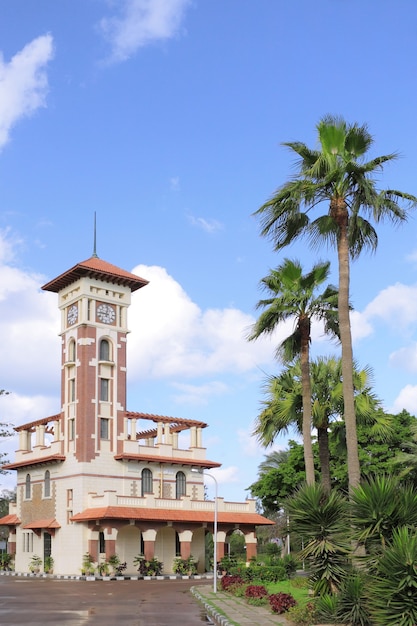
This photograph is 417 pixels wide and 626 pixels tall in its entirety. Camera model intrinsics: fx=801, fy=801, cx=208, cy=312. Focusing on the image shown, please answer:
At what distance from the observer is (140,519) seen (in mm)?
47719

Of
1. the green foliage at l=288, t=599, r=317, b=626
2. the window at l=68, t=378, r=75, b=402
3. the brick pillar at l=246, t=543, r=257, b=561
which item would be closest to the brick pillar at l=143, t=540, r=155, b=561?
the brick pillar at l=246, t=543, r=257, b=561

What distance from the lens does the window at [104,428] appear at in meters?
52.8

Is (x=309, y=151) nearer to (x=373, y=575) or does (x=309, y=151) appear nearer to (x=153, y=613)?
(x=373, y=575)

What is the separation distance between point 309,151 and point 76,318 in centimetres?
3278

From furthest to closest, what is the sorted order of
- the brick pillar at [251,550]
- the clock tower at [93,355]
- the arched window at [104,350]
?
the arched window at [104,350] < the brick pillar at [251,550] < the clock tower at [93,355]

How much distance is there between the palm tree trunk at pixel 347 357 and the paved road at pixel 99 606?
228 inches

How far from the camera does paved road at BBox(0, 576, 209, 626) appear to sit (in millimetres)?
21500

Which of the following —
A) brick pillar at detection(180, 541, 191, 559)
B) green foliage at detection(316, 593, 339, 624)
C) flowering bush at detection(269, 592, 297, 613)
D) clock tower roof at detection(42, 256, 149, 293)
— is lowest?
brick pillar at detection(180, 541, 191, 559)

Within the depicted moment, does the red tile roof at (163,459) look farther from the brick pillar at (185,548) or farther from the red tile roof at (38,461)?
the brick pillar at (185,548)

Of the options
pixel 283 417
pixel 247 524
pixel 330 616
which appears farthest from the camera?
pixel 247 524

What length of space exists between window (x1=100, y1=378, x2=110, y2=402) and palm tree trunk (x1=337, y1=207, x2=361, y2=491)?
3282 centimetres

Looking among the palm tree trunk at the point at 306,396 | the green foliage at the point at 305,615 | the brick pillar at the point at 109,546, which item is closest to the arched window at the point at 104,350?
the brick pillar at the point at 109,546

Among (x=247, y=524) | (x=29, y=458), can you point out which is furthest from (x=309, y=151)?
(x=29, y=458)

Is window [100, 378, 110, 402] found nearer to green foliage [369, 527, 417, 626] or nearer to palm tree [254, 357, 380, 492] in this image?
palm tree [254, 357, 380, 492]
